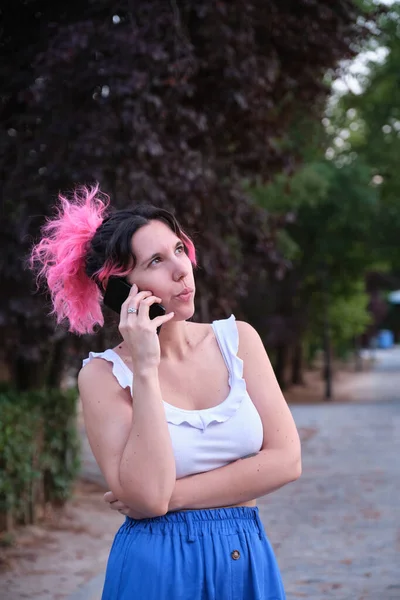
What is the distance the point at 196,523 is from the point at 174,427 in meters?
0.27

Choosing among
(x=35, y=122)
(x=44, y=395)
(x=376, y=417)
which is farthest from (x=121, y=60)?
(x=376, y=417)

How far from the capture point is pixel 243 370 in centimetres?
251

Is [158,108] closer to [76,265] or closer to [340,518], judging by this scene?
[76,265]

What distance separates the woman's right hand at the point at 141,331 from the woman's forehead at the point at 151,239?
139mm

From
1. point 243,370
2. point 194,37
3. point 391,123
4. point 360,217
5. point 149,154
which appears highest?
point 391,123

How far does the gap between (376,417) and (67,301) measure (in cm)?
1858

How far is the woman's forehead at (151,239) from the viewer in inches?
96.3

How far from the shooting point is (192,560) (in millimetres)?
2312

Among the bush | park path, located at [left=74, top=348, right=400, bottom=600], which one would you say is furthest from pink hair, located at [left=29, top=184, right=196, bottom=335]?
the bush

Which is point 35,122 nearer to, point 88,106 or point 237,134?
point 88,106

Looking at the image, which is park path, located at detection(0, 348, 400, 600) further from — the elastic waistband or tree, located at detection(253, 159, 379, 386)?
tree, located at detection(253, 159, 379, 386)

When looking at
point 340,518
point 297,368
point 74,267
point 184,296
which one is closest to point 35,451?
point 340,518

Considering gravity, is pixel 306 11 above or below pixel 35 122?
above

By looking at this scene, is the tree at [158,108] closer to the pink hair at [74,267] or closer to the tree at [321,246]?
the pink hair at [74,267]
